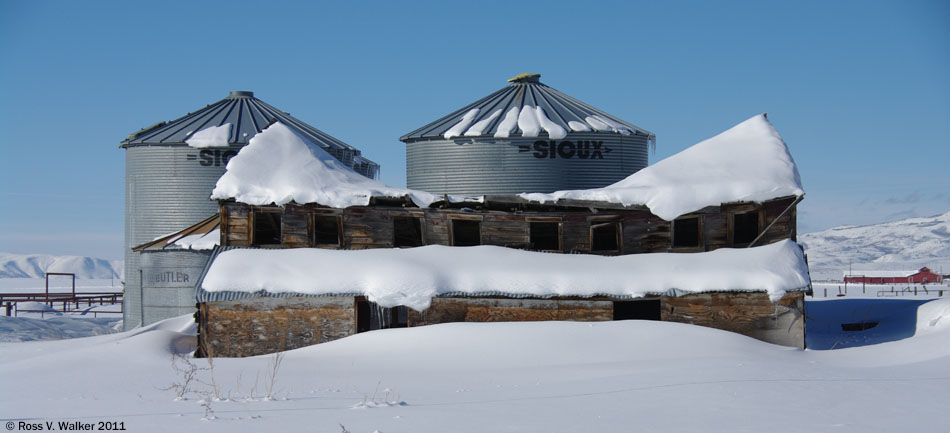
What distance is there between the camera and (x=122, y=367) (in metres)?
16.7

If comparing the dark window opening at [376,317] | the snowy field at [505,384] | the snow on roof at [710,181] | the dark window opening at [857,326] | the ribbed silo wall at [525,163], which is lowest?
the dark window opening at [857,326]

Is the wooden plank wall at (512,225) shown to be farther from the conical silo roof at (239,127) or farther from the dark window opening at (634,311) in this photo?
the conical silo roof at (239,127)

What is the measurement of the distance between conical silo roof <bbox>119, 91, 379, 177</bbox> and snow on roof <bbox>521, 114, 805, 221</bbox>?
15205 millimetres

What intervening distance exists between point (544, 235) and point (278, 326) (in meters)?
9.71

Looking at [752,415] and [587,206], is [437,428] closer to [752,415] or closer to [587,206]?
[752,415]

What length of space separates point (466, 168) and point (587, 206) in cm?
953

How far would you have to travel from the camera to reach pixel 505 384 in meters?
14.4

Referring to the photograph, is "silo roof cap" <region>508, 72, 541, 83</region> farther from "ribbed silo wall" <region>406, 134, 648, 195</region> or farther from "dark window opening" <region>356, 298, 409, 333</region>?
"dark window opening" <region>356, 298, 409, 333</region>

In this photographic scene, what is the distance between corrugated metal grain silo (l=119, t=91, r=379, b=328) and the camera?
33.2 meters

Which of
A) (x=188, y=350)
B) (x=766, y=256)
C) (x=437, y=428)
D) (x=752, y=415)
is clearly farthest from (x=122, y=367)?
(x=766, y=256)

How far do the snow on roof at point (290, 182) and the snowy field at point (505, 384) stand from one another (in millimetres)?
4089

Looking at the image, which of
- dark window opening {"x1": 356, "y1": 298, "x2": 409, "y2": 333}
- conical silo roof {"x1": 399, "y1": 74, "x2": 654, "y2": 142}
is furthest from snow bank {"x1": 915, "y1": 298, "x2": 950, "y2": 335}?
dark window opening {"x1": 356, "y1": 298, "x2": 409, "y2": 333}

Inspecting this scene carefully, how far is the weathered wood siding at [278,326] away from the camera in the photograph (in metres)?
21.6

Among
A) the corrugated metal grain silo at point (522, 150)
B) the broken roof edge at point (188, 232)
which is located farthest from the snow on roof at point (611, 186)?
the broken roof edge at point (188, 232)
